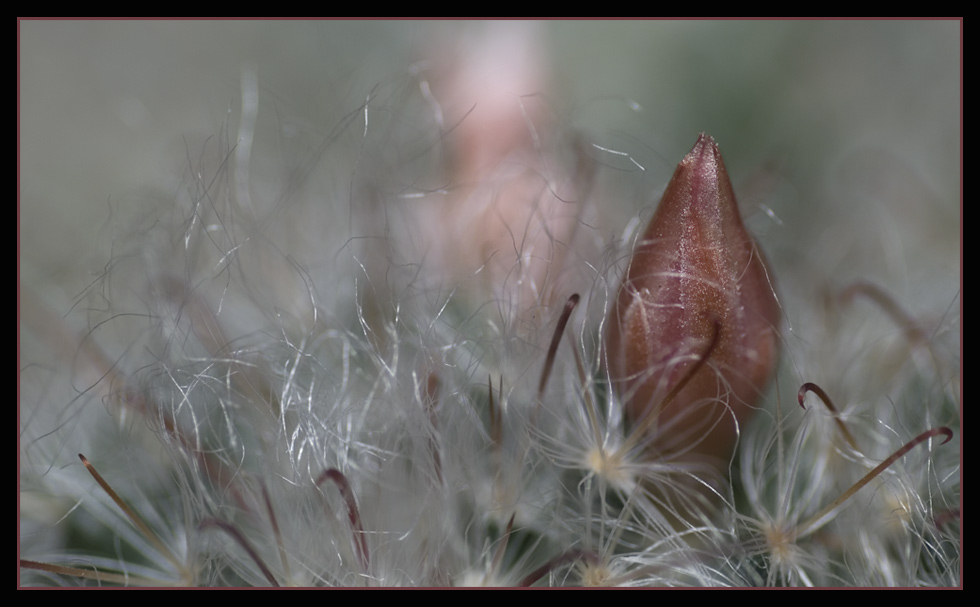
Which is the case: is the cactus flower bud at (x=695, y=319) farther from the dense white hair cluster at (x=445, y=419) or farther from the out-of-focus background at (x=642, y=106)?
the out-of-focus background at (x=642, y=106)

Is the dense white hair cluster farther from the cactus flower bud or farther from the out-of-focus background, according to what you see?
the out-of-focus background

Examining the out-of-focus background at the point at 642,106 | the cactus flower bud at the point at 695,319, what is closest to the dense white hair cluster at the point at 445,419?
the cactus flower bud at the point at 695,319

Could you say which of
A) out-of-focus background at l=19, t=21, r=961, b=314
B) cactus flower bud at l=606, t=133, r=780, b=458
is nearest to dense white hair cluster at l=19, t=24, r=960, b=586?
cactus flower bud at l=606, t=133, r=780, b=458

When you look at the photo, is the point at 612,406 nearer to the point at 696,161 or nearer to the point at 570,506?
the point at 570,506

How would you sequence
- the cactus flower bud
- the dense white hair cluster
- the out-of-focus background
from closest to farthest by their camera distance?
the cactus flower bud < the dense white hair cluster < the out-of-focus background

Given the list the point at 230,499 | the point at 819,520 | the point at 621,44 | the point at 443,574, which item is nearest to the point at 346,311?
the point at 230,499
